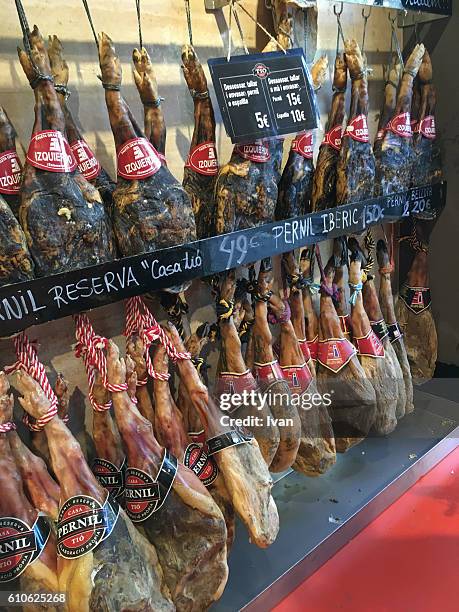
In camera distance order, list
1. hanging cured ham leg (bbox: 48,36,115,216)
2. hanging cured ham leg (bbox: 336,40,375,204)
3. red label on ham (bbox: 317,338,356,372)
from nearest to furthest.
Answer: hanging cured ham leg (bbox: 48,36,115,216) < hanging cured ham leg (bbox: 336,40,375,204) < red label on ham (bbox: 317,338,356,372)

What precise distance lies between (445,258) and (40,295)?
5.49ft

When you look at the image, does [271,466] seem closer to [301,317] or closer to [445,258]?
[301,317]

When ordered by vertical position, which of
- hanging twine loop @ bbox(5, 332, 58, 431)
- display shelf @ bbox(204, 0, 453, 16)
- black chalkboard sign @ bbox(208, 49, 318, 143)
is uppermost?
display shelf @ bbox(204, 0, 453, 16)

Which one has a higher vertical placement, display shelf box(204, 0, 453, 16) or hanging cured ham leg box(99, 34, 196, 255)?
display shelf box(204, 0, 453, 16)

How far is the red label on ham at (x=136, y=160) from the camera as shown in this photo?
114cm

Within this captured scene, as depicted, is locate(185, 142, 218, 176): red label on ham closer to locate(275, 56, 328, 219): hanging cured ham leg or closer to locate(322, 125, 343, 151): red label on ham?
locate(275, 56, 328, 219): hanging cured ham leg

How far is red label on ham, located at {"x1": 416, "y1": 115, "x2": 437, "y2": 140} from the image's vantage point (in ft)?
6.07

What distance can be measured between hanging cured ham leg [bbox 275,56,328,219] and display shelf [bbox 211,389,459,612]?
2.91ft

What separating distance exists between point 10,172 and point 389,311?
135cm

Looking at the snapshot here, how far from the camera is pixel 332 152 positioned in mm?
1591

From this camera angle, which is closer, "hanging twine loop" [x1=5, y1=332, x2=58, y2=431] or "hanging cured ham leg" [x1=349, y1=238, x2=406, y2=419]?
"hanging twine loop" [x1=5, y1=332, x2=58, y2=431]

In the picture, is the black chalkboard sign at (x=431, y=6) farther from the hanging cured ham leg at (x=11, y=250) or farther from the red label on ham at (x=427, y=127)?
the hanging cured ham leg at (x=11, y=250)

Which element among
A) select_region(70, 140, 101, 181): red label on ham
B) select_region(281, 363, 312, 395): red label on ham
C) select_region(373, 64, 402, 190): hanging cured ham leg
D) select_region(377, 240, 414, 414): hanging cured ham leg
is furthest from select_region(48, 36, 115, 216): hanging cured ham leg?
select_region(377, 240, 414, 414): hanging cured ham leg

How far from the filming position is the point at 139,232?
1144 millimetres
